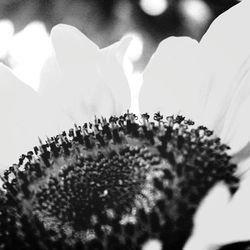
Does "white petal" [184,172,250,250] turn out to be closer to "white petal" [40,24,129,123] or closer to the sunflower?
the sunflower

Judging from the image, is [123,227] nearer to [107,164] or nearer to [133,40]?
[107,164]

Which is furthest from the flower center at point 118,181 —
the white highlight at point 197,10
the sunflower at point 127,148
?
the white highlight at point 197,10

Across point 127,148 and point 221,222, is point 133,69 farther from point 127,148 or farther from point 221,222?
point 221,222

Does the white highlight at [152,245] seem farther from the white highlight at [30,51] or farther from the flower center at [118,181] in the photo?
the white highlight at [30,51]

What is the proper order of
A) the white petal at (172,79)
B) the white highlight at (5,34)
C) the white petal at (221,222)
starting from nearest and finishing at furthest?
the white petal at (221,222)
the white petal at (172,79)
the white highlight at (5,34)

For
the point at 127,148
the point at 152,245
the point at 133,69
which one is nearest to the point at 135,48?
the point at 133,69

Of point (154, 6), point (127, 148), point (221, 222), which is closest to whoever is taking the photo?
point (221, 222)

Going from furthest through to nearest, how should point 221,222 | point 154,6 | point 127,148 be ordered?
point 154,6
point 127,148
point 221,222
